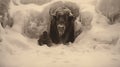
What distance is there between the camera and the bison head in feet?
9.19

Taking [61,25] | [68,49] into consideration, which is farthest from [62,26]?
[68,49]

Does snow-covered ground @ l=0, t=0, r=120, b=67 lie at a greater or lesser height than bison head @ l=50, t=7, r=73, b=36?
lesser

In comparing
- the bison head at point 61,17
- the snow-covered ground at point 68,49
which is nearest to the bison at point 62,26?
the bison head at point 61,17

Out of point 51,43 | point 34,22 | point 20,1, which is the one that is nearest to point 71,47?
point 51,43

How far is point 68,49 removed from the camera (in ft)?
8.53

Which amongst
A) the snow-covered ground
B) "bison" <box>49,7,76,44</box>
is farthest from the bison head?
the snow-covered ground

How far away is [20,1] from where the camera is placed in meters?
3.05

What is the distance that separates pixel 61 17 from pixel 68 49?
0.32m

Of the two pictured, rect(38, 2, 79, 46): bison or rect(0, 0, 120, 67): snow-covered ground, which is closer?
rect(0, 0, 120, 67): snow-covered ground

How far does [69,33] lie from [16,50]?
1.60ft

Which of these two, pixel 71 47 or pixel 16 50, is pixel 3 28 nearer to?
pixel 16 50

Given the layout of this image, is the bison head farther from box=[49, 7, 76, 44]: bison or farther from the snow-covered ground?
the snow-covered ground

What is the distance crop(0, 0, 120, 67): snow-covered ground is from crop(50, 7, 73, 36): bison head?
127 millimetres

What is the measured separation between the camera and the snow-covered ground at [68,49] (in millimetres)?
2408
